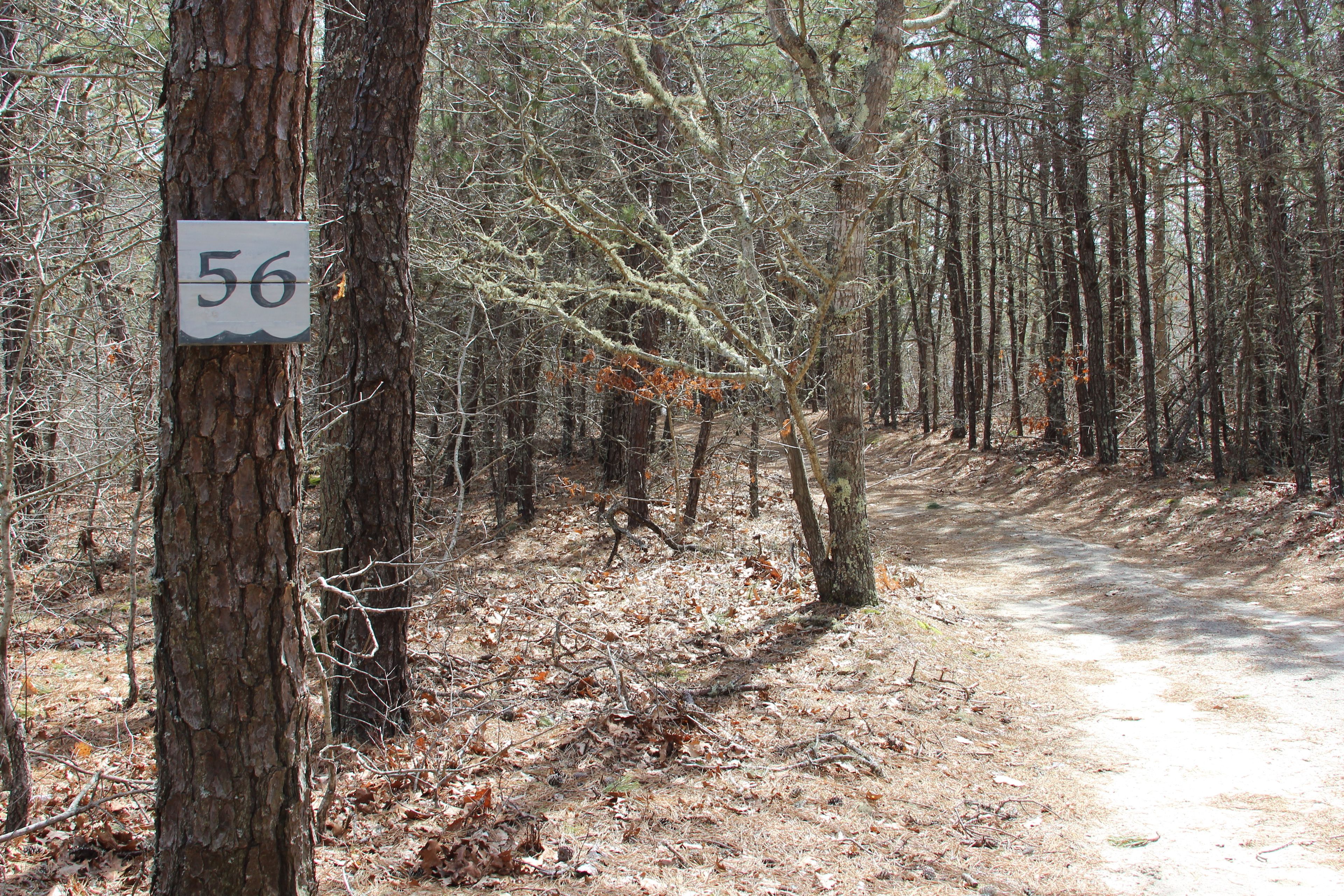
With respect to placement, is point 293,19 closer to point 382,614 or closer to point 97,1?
point 382,614

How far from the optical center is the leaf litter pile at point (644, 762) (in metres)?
3.55

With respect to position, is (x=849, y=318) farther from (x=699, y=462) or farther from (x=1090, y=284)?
(x=1090, y=284)

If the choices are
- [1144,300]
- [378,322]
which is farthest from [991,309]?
[378,322]

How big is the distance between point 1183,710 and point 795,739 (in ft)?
9.51

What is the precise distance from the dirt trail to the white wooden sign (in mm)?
3846

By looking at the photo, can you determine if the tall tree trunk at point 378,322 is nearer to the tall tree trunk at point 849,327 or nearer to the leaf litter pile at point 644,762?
the leaf litter pile at point 644,762

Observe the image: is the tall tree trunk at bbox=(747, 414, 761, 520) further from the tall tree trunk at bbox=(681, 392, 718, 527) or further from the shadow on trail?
the shadow on trail

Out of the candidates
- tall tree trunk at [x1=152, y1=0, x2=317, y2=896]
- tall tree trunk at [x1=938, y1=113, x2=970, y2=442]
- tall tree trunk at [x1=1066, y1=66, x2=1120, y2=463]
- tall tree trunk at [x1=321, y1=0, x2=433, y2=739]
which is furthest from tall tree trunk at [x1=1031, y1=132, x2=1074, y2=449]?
tall tree trunk at [x1=152, y1=0, x2=317, y2=896]

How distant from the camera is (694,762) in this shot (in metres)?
4.75

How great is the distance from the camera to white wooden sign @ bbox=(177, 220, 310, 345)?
2.32m

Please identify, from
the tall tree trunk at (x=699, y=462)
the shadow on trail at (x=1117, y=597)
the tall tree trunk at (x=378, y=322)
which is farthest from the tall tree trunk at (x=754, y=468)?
the tall tree trunk at (x=378, y=322)

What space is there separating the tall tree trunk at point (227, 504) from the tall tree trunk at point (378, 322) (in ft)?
6.66

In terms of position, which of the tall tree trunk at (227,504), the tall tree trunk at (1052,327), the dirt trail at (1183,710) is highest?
the tall tree trunk at (1052,327)

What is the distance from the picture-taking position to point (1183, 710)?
19.8 ft
